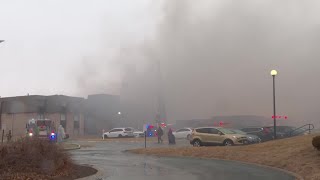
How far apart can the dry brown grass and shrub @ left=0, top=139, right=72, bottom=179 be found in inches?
318

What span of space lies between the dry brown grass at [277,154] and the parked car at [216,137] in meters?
4.40

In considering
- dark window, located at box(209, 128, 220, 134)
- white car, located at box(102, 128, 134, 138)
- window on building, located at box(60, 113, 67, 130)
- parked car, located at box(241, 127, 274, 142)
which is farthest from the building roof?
dark window, located at box(209, 128, 220, 134)

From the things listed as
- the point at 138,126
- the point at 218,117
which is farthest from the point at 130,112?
the point at 218,117

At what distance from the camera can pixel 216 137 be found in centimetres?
2962

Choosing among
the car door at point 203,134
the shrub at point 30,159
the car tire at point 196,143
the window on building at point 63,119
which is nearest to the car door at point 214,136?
the car door at point 203,134

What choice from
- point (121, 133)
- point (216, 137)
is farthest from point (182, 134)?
point (216, 137)

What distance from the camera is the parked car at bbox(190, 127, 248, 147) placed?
94.9ft

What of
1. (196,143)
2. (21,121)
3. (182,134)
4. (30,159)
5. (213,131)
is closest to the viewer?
(30,159)

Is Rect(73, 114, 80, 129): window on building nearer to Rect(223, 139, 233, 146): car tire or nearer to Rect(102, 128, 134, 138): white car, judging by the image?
Rect(102, 128, 134, 138): white car

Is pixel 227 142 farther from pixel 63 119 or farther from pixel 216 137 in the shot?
pixel 63 119

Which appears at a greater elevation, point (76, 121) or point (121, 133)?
point (76, 121)

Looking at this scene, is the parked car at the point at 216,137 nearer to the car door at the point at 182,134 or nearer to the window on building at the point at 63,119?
the car door at the point at 182,134

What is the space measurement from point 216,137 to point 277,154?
9.79m

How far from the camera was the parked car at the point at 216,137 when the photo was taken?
28.9 m
